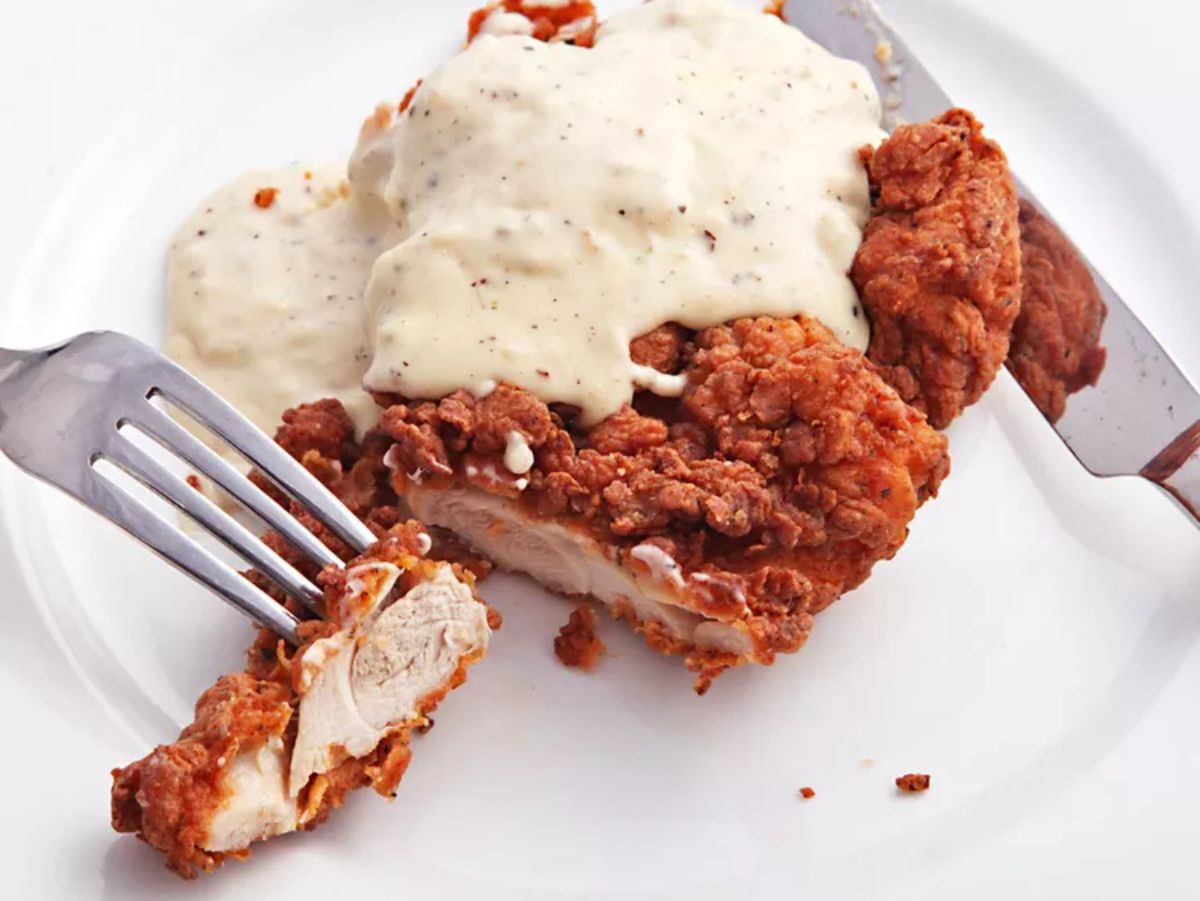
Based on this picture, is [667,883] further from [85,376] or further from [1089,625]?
[85,376]

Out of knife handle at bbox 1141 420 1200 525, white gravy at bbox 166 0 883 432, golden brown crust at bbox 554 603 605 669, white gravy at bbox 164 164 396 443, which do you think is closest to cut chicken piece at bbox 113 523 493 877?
golden brown crust at bbox 554 603 605 669

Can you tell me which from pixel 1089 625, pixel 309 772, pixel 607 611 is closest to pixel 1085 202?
pixel 1089 625

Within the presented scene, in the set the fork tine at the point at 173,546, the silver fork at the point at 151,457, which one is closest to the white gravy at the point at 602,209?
the silver fork at the point at 151,457

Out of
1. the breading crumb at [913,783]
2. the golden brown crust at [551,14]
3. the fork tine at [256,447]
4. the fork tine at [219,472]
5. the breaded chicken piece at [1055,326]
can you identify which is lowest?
the fork tine at [219,472]

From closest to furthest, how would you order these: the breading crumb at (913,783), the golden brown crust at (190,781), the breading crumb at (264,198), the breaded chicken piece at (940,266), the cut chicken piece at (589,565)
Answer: the golden brown crust at (190,781) → the cut chicken piece at (589,565) → the breading crumb at (913,783) → the breaded chicken piece at (940,266) → the breading crumb at (264,198)

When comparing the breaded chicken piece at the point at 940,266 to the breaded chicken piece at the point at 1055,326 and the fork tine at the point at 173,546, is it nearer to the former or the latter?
the breaded chicken piece at the point at 1055,326

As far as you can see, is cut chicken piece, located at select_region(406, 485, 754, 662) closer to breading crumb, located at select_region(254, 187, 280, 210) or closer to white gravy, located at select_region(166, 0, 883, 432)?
white gravy, located at select_region(166, 0, 883, 432)

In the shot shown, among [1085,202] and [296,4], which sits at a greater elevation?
[1085,202]

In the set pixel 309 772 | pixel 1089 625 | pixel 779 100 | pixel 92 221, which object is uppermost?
pixel 779 100
